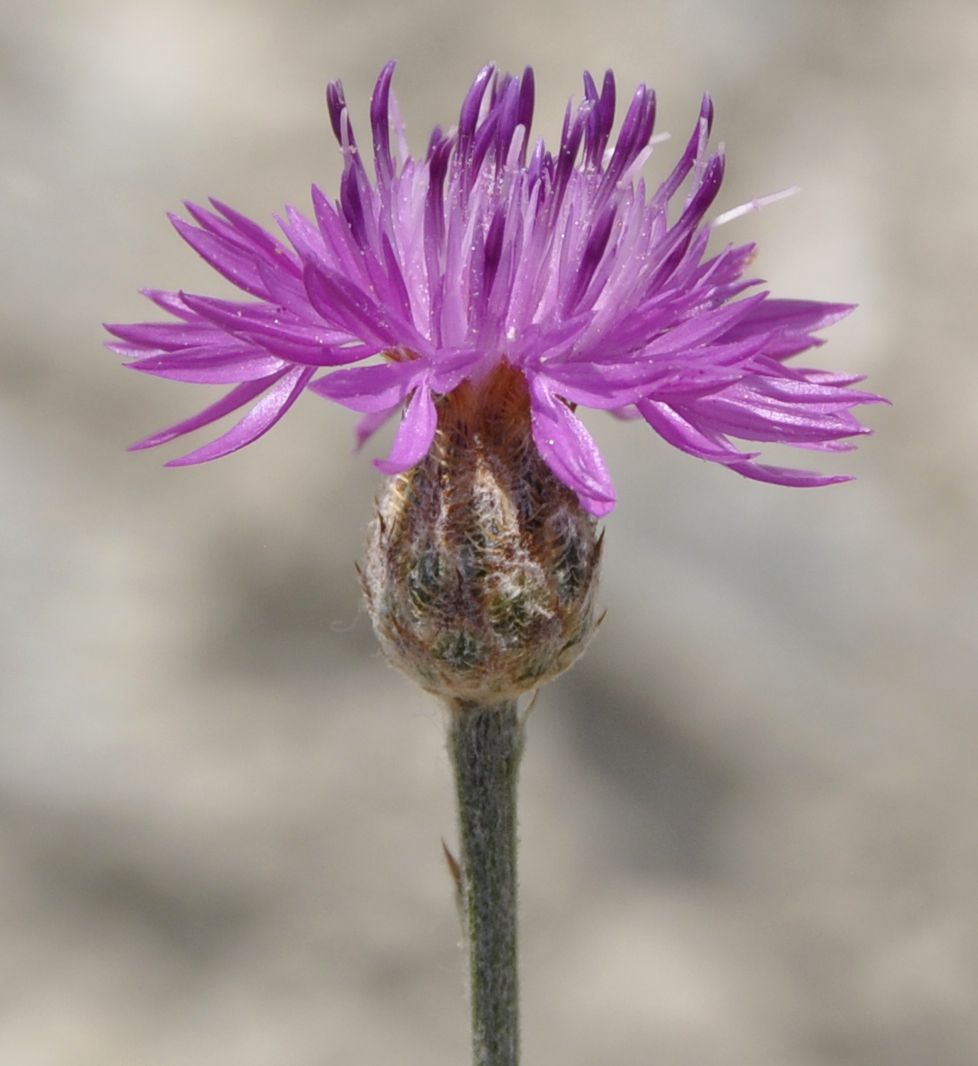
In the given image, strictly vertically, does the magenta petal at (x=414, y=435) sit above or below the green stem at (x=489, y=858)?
above

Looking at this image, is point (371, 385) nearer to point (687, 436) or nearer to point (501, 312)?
point (501, 312)

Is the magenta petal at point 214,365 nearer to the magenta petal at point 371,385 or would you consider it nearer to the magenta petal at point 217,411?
the magenta petal at point 217,411

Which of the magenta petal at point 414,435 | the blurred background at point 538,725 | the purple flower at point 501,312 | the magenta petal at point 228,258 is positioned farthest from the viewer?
the blurred background at point 538,725

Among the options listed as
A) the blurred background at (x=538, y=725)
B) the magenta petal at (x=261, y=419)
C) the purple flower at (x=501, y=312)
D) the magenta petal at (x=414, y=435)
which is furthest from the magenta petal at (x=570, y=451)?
the blurred background at (x=538, y=725)

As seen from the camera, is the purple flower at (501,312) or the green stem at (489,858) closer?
the purple flower at (501,312)

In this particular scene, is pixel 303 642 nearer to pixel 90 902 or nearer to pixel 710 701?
pixel 90 902

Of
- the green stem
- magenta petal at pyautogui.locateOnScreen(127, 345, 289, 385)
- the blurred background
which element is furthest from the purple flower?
the blurred background

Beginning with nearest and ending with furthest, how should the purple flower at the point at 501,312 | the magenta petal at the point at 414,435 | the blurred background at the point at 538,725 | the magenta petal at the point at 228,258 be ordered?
1. the magenta petal at the point at 414,435
2. the purple flower at the point at 501,312
3. the magenta petal at the point at 228,258
4. the blurred background at the point at 538,725

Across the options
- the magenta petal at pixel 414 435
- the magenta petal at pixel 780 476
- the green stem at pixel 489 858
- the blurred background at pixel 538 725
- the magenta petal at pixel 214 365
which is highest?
the blurred background at pixel 538 725
